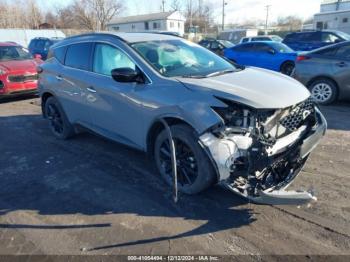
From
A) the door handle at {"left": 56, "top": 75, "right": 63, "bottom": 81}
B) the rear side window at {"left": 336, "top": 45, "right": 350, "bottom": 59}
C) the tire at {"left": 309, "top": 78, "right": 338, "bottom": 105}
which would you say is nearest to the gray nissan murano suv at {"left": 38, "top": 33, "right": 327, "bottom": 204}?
the door handle at {"left": 56, "top": 75, "right": 63, "bottom": 81}

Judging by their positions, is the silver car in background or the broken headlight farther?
the silver car in background

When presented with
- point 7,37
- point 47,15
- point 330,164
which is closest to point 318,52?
point 330,164

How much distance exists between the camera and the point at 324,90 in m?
7.57

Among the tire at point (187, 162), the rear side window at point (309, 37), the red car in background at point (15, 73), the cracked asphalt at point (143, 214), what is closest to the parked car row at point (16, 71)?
the red car in background at point (15, 73)

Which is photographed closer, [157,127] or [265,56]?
[157,127]

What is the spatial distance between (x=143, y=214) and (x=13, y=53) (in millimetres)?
9041

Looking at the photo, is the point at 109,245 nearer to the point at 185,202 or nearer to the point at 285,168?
the point at 185,202

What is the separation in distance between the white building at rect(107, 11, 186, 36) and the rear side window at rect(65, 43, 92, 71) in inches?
2239

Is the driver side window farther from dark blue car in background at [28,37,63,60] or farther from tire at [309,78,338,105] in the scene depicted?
dark blue car in background at [28,37,63,60]

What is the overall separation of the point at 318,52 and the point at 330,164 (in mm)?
4431

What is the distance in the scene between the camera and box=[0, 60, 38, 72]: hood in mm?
9062

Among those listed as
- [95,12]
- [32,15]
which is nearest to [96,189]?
[95,12]

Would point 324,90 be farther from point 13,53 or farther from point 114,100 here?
point 13,53

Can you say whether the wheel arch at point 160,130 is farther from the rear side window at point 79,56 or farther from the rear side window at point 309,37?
the rear side window at point 309,37
